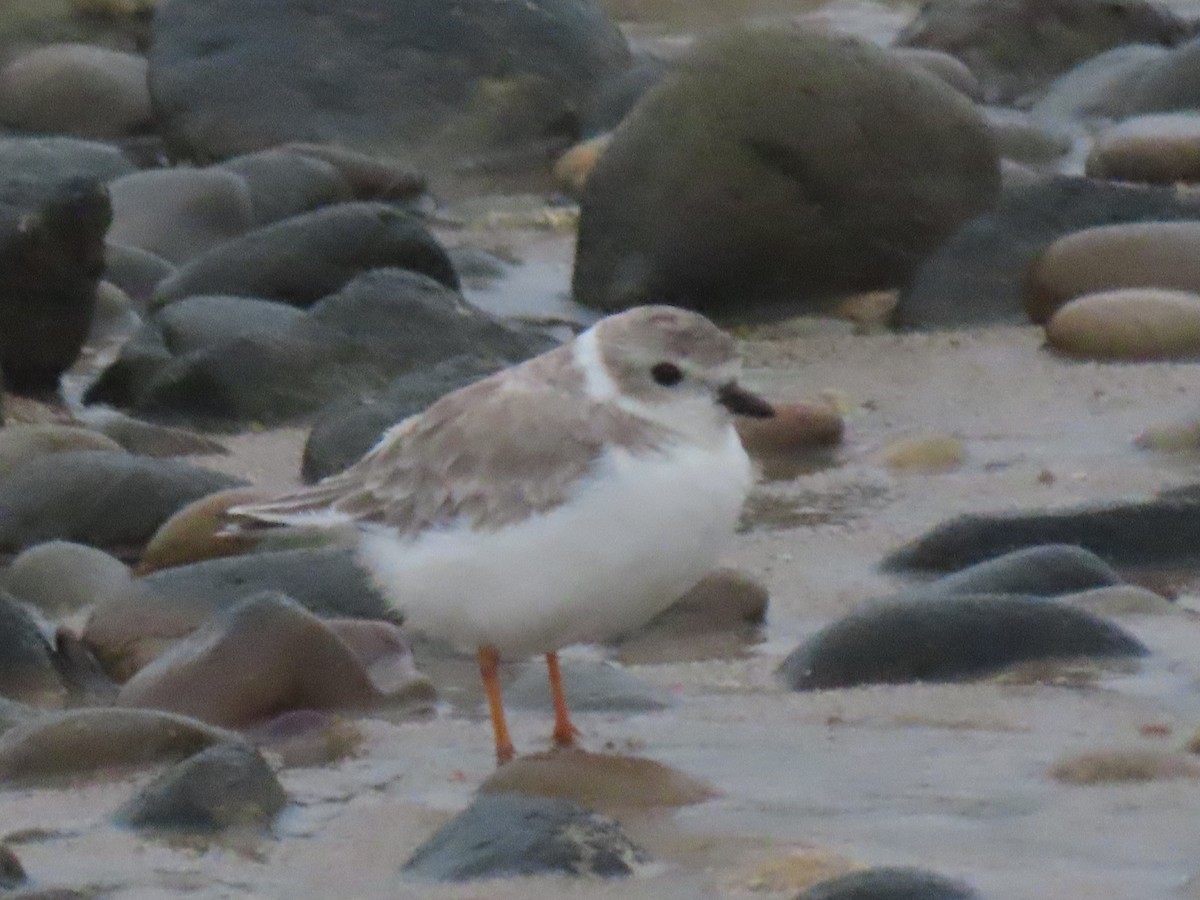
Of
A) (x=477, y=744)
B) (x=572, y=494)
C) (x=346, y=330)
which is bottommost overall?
(x=346, y=330)

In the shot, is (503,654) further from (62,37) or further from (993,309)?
(62,37)

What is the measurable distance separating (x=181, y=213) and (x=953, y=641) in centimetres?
554

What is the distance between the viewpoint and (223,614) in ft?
16.8

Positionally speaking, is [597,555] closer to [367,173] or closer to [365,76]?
[367,173]

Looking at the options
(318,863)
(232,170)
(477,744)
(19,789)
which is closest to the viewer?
(318,863)

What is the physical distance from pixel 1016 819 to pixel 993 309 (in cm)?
454

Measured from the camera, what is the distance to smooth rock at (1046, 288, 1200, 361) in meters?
7.73

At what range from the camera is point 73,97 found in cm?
1238

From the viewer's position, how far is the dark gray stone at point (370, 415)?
22.3 feet

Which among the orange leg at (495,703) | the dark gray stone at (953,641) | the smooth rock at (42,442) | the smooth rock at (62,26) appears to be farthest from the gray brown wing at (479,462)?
the smooth rock at (62,26)

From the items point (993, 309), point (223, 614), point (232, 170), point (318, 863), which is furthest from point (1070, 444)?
point (232, 170)

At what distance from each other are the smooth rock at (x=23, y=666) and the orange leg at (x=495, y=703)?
1016mm

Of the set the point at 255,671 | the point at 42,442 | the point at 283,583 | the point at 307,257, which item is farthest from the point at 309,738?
the point at 307,257

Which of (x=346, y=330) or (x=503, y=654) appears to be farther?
(x=346, y=330)
